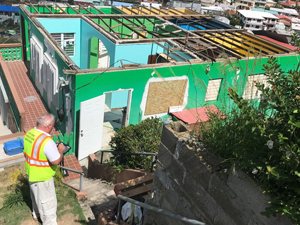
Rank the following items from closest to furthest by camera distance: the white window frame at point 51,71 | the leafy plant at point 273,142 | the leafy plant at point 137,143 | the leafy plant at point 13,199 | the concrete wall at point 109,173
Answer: the leafy plant at point 273,142
the leafy plant at point 13,199
the concrete wall at point 109,173
the leafy plant at point 137,143
the white window frame at point 51,71

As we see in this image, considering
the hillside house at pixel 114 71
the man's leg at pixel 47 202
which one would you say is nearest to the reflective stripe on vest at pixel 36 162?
the man's leg at pixel 47 202

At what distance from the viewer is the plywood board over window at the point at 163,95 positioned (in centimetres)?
1081

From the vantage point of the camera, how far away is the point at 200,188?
2.83 m

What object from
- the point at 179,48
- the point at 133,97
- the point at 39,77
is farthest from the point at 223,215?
the point at 39,77

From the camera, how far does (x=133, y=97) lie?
10570mm

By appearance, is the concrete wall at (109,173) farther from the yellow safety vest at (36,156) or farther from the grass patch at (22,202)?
the yellow safety vest at (36,156)

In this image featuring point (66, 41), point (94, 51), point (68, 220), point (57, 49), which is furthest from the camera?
point (94, 51)

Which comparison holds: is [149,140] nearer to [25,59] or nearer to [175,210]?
[175,210]

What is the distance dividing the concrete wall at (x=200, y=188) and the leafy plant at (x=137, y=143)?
342cm

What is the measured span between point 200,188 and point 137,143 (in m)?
4.52

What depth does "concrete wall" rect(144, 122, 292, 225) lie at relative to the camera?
7.75 ft

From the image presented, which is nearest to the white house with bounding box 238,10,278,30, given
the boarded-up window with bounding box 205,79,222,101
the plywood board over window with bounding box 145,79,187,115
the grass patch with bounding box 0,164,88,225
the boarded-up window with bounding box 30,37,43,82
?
the boarded-up window with bounding box 205,79,222,101

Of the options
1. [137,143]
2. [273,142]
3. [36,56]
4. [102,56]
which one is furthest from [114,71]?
[273,142]

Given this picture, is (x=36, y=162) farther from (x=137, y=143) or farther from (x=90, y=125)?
(x=90, y=125)
